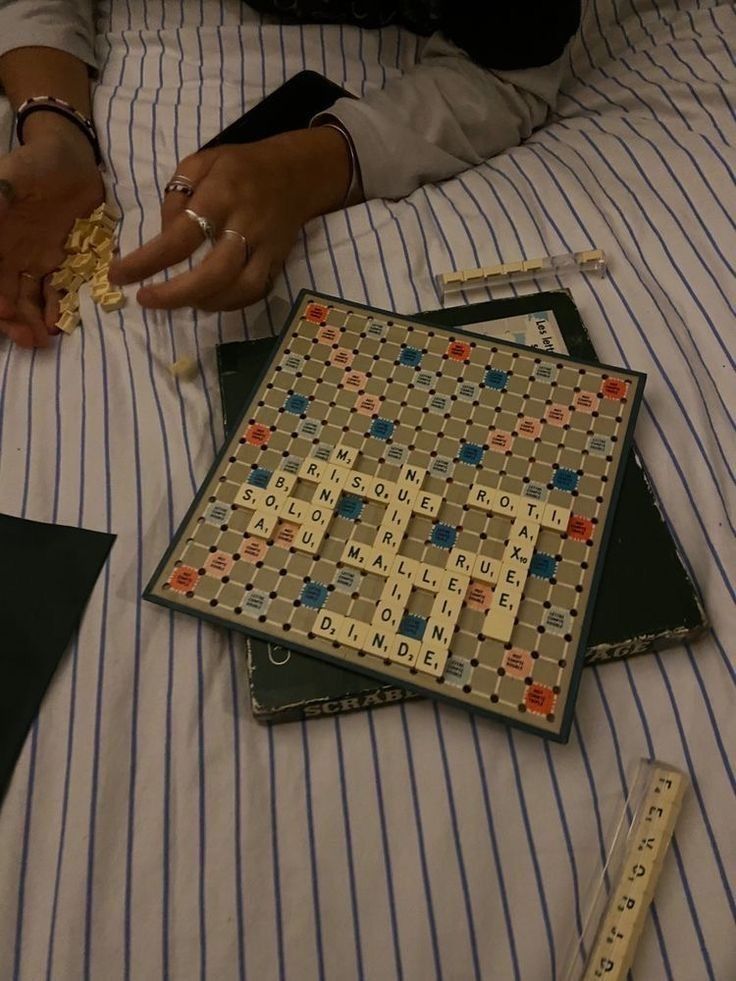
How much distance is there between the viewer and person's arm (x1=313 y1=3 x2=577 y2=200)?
77cm

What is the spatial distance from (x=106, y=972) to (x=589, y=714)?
0.33m

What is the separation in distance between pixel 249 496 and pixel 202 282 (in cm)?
20

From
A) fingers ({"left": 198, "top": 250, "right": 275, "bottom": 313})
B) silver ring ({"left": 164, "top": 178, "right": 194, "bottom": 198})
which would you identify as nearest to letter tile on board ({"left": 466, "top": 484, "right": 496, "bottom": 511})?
fingers ({"left": 198, "top": 250, "right": 275, "bottom": 313})

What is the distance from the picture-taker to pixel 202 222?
2.07 feet

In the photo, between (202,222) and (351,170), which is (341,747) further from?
(351,170)

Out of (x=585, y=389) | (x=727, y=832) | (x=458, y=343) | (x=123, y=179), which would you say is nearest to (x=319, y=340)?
(x=458, y=343)

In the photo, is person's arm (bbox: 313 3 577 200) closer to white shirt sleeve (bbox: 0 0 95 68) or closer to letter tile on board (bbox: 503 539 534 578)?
white shirt sleeve (bbox: 0 0 95 68)

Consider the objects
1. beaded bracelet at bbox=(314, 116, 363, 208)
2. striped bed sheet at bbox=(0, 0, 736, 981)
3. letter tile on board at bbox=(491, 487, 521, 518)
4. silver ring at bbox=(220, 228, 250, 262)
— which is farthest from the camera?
beaded bracelet at bbox=(314, 116, 363, 208)

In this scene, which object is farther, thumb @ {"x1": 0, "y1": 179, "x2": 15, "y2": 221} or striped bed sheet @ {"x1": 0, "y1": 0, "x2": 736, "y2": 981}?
thumb @ {"x1": 0, "y1": 179, "x2": 15, "y2": 221}

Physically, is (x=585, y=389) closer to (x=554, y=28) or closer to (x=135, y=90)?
(x=554, y=28)

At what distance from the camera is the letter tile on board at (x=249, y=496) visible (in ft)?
1.81

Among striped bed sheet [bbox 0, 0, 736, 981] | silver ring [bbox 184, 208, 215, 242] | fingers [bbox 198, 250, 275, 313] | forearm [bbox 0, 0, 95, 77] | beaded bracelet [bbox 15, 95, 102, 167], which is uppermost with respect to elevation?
forearm [bbox 0, 0, 95, 77]

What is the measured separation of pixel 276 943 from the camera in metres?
0.43

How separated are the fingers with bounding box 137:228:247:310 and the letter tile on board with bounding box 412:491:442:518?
0.84ft
